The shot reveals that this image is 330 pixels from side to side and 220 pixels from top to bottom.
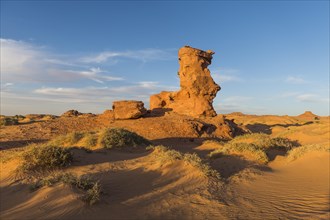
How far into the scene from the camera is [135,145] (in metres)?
15.2

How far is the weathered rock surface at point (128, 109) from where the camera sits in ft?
82.2

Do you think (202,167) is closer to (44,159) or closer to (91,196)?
(91,196)

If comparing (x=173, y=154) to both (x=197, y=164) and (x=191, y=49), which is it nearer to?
(x=197, y=164)

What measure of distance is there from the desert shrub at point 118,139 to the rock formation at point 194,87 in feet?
36.4

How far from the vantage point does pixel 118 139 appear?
48.9 feet

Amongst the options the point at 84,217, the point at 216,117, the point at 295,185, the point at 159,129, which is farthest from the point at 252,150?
the point at 216,117

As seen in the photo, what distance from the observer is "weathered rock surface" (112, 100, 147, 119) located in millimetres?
25050

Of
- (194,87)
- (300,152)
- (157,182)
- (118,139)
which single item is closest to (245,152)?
(300,152)

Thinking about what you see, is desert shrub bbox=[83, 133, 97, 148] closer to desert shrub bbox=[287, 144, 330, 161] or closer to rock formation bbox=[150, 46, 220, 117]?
desert shrub bbox=[287, 144, 330, 161]

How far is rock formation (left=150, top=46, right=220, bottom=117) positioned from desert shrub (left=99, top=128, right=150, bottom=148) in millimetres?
11102

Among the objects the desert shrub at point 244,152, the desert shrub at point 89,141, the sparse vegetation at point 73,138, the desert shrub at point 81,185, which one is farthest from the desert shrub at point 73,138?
the desert shrub at point 81,185

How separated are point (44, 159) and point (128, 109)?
16094mm

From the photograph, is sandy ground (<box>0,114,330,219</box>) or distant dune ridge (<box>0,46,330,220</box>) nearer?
sandy ground (<box>0,114,330,219</box>)

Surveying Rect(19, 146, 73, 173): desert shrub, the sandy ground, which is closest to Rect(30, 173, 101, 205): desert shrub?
the sandy ground
